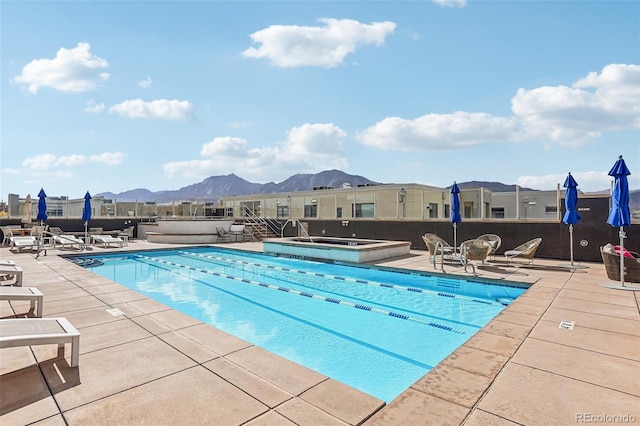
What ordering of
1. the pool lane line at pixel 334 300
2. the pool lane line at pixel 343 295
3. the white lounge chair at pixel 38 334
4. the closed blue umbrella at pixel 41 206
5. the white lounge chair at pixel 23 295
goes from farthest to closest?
the closed blue umbrella at pixel 41 206, the pool lane line at pixel 343 295, the pool lane line at pixel 334 300, the white lounge chair at pixel 23 295, the white lounge chair at pixel 38 334

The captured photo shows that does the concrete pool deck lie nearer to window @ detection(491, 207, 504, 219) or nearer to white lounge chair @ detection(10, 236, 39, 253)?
white lounge chair @ detection(10, 236, 39, 253)

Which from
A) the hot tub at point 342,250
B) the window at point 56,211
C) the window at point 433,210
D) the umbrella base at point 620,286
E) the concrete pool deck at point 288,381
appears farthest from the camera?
the window at point 56,211

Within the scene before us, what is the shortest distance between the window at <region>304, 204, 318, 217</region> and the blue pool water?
7.89 metres

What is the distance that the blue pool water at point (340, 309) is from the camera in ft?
14.1

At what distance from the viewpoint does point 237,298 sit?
7.25m

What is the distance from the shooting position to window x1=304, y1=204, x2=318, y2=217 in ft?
61.7

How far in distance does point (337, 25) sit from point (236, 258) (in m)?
8.56

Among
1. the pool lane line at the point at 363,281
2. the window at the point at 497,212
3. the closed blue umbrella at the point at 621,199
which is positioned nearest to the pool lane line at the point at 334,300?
the pool lane line at the point at 363,281

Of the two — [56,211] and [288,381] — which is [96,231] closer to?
[56,211]

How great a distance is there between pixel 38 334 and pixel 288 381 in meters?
1.98

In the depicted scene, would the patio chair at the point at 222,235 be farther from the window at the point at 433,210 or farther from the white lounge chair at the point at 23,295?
the white lounge chair at the point at 23,295

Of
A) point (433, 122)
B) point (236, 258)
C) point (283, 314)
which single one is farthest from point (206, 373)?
point (433, 122)

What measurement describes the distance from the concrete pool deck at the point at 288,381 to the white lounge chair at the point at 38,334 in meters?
0.30

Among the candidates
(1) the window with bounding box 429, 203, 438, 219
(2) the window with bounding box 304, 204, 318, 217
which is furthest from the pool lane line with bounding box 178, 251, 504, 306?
(1) the window with bounding box 429, 203, 438, 219
